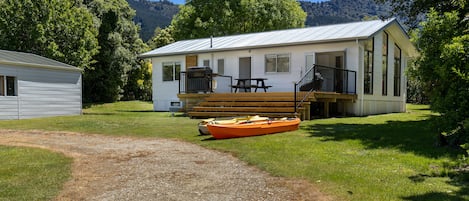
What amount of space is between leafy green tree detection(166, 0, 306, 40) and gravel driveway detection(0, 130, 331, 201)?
1128 inches

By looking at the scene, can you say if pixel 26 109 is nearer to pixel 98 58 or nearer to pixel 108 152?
pixel 108 152

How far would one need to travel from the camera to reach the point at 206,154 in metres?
7.42

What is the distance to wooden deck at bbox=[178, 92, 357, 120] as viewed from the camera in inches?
553

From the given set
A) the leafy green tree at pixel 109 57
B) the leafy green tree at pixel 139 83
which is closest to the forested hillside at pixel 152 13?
the leafy green tree at pixel 139 83

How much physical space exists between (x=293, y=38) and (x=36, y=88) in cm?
1266

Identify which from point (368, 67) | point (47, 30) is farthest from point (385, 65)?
point (47, 30)

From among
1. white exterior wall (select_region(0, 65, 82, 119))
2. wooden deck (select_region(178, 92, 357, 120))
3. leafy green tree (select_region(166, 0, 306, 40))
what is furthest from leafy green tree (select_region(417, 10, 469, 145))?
leafy green tree (select_region(166, 0, 306, 40))

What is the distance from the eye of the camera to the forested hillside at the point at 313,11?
11238 cm

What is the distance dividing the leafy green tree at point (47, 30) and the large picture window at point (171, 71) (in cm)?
832

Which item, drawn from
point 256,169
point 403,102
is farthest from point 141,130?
point 403,102

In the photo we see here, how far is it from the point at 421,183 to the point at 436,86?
11.9ft

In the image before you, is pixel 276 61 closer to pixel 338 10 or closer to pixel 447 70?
pixel 447 70

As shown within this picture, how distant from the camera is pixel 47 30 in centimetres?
2697

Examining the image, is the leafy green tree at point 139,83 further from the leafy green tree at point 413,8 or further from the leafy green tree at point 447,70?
the leafy green tree at point 447,70
